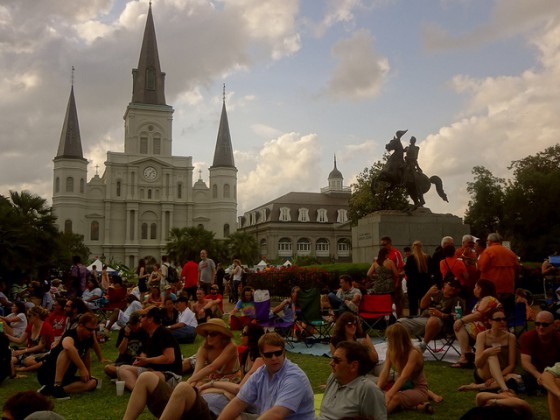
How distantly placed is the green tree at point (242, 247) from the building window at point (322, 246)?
82.1ft

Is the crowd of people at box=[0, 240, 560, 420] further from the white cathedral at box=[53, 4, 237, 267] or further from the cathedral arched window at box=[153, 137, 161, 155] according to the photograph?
the cathedral arched window at box=[153, 137, 161, 155]

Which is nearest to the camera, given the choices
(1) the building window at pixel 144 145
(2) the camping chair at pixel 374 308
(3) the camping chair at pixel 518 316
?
(3) the camping chair at pixel 518 316

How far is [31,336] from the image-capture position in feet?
34.5

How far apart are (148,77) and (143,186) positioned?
1672 cm

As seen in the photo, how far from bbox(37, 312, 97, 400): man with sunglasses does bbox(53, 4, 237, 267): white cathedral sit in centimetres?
6895

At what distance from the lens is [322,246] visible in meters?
85.1

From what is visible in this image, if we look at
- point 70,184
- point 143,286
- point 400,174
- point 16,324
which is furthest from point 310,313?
point 70,184

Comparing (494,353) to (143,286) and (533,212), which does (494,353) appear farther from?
(533,212)

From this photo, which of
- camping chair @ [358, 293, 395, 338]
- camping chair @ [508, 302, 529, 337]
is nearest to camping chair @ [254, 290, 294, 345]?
camping chair @ [358, 293, 395, 338]

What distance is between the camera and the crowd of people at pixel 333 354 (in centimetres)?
462

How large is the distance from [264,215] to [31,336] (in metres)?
76.5

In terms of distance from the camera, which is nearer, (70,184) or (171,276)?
(171,276)

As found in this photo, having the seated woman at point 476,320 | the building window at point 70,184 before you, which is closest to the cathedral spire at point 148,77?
the building window at point 70,184

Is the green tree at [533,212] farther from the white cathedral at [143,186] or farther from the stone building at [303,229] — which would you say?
the white cathedral at [143,186]
